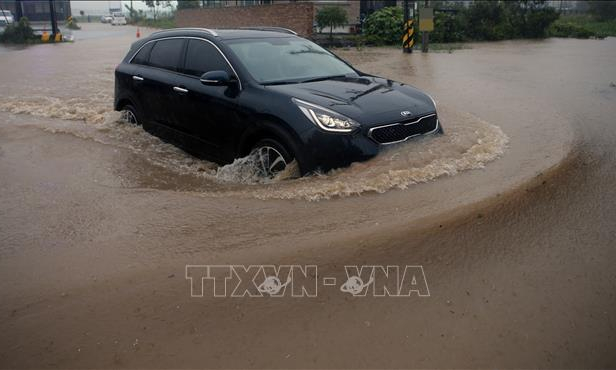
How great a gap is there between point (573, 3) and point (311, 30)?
1863 inches

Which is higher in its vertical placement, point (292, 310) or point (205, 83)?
point (205, 83)

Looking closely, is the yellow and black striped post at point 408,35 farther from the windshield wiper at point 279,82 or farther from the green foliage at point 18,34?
the green foliage at point 18,34

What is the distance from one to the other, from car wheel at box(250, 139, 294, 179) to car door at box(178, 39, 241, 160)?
0.37 metres

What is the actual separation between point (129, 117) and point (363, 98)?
13.0ft

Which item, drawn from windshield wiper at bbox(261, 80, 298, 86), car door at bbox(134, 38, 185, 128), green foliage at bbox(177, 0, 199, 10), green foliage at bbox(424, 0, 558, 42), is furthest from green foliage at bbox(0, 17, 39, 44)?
windshield wiper at bbox(261, 80, 298, 86)

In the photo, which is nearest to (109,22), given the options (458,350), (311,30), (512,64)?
(311,30)

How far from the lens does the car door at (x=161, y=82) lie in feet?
22.9

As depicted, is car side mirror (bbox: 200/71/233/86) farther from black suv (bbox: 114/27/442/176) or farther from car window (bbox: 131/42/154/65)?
car window (bbox: 131/42/154/65)

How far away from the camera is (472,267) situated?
390 cm

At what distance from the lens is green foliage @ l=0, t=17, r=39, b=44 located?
30016 millimetres

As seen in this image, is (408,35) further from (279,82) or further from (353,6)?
(279,82)

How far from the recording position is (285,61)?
639cm

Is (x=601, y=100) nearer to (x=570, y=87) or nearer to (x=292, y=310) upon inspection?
(x=570, y=87)
